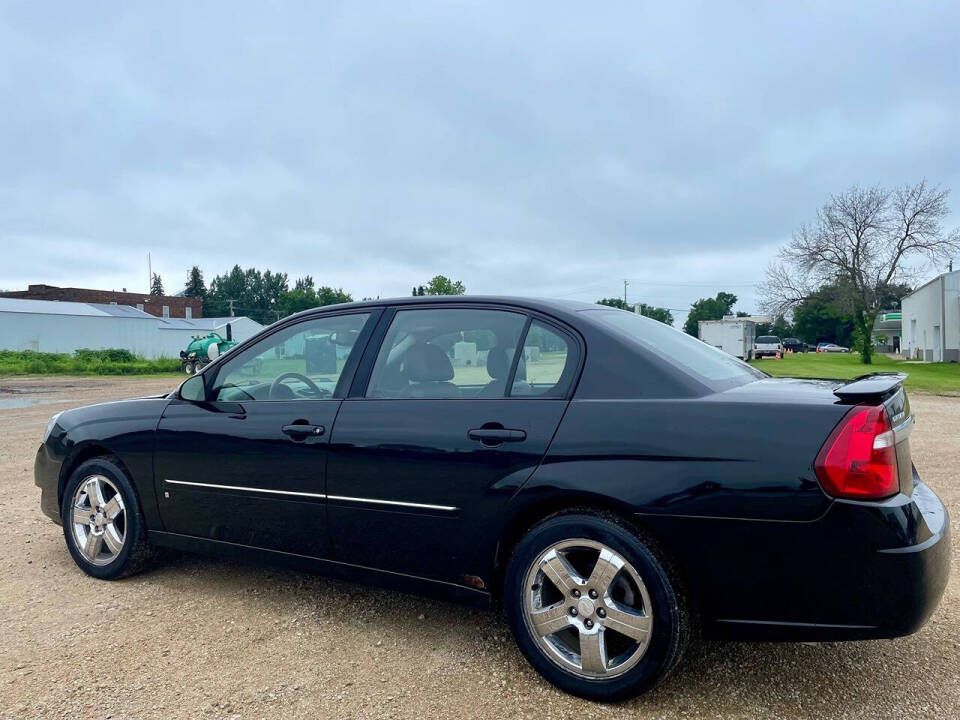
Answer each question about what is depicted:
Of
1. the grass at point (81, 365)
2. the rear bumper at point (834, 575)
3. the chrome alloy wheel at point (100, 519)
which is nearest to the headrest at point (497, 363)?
the rear bumper at point (834, 575)

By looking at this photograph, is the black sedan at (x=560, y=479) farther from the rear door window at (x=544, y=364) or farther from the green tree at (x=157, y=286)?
the green tree at (x=157, y=286)

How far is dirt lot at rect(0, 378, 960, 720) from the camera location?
8.87 feet

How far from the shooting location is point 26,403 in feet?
56.4

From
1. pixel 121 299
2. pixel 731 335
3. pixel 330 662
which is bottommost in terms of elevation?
pixel 330 662

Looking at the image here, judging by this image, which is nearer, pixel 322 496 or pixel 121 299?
pixel 322 496

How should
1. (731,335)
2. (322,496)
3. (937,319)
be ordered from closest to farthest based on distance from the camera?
(322,496), (937,319), (731,335)

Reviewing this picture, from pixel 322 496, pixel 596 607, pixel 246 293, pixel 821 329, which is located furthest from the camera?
pixel 246 293

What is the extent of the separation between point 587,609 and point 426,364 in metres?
1.31

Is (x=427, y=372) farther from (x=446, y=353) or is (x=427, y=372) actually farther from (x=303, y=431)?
(x=303, y=431)

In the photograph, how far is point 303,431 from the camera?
3371 millimetres

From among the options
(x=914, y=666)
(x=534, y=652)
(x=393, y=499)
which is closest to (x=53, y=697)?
(x=393, y=499)

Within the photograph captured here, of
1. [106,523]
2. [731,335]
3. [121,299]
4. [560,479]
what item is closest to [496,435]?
[560,479]

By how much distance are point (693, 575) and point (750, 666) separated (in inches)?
31.1

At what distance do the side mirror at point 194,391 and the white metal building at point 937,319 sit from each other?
138ft
